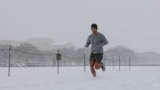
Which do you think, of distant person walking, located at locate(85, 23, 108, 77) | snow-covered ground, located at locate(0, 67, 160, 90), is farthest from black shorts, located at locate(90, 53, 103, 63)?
snow-covered ground, located at locate(0, 67, 160, 90)

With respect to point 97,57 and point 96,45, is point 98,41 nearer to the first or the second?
point 96,45

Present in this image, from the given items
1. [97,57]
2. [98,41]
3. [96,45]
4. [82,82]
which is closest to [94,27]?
[98,41]

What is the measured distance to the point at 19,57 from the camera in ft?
259

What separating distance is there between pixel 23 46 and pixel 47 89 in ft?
292

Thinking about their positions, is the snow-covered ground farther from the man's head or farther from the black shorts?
the man's head

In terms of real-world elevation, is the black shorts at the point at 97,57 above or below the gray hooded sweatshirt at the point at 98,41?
below

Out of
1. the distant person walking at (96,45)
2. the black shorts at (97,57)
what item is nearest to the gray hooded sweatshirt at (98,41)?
the distant person walking at (96,45)

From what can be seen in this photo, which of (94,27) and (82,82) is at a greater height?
(94,27)

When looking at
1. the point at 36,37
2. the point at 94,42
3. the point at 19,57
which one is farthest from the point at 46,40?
the point at 94,42

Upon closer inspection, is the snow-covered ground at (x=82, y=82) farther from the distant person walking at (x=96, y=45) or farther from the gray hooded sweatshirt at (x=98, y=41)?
the gray hooded sweatshirt at (x=98, y=41)

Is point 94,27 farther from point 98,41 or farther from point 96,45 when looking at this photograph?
point 96,45

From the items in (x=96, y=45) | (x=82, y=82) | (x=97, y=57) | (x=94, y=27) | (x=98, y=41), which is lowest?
(x=82, y=82)

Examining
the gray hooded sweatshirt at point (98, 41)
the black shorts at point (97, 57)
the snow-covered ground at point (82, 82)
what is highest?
the gray hooded sweatshirt at point (98, 41)

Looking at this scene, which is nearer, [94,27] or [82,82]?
[82,82]
